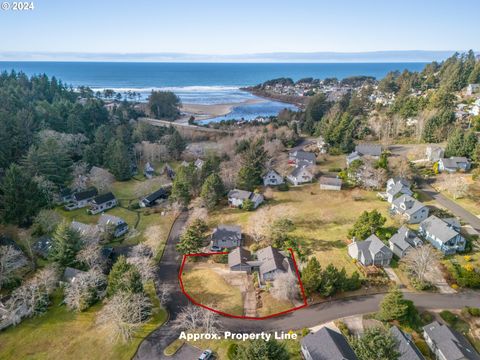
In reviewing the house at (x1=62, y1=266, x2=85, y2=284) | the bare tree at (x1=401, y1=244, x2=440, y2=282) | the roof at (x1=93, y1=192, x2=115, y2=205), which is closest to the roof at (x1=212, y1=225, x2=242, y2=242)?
the house at (x1=62, y1=266, x2=85, y2=284)

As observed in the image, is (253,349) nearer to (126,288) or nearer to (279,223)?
(126,288)

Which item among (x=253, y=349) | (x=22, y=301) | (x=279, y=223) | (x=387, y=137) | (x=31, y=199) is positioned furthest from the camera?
(x=387, y=137)

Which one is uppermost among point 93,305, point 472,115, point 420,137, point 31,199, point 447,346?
point 472,115

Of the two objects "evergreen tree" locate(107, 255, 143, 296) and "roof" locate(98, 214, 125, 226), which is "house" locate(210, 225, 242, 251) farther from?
"roof" locate(98, 214, 125, 226)

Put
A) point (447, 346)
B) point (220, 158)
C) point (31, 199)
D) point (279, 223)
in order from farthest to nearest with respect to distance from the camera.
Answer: point (220, 158), point (31, 199), point (279, 223), point (447, 346)

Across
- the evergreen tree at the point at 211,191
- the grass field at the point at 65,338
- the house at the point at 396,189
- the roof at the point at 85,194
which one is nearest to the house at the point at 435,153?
the house at the point at 396,189

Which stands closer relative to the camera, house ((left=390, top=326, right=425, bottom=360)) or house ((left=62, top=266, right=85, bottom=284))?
house ((left=390, top=326, right=425, bottom=360))

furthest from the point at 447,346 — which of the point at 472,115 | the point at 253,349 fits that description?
the point at 472,115
